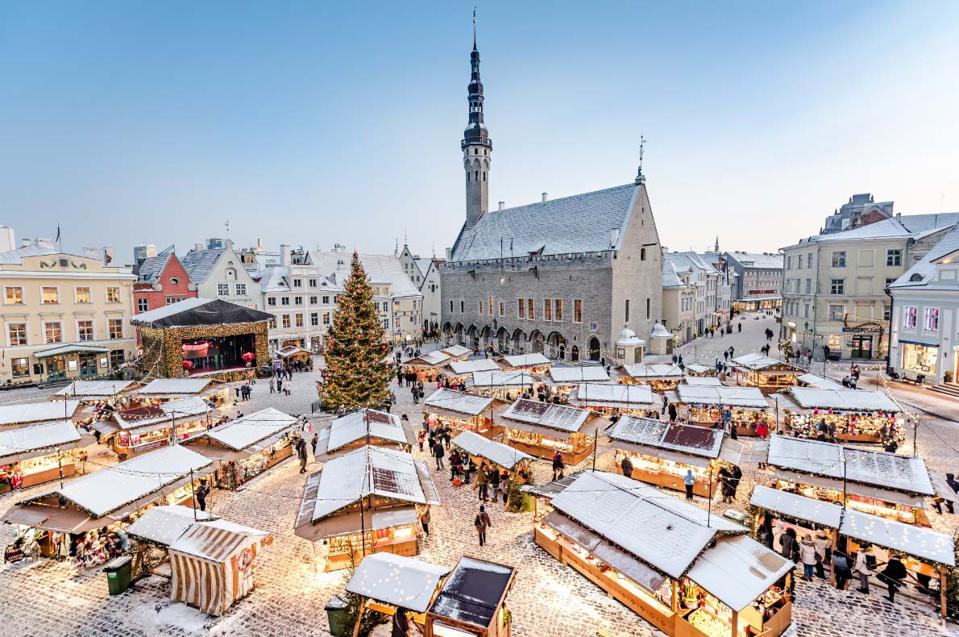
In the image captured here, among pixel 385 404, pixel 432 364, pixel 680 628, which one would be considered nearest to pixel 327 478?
pixel 680 628

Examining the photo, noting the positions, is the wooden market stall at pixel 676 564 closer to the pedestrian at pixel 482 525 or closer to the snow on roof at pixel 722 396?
the pedestrian at pixel 482 525

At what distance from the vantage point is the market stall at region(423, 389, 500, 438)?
21.6 metres

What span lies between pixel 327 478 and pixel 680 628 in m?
9.51

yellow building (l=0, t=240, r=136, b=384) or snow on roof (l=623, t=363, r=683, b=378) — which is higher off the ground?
yellow building (l=0, t=240, r=136, b=384)

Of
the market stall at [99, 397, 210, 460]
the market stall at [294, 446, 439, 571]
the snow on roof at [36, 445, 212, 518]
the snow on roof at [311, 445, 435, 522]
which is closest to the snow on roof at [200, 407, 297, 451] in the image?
the snow on roof at [36, 445, 212, 518]

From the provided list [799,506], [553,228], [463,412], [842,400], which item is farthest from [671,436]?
[553,228]

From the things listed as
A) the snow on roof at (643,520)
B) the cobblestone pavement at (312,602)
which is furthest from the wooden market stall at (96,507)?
the snow on roof at (643,520)

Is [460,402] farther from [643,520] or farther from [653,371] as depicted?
[653,371]

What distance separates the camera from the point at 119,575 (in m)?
11.4

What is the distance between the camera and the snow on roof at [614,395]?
885 inches

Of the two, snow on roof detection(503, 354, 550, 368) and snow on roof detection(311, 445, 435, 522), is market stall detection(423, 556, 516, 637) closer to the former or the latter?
snow on roof detection(311, 445, 435, 522)

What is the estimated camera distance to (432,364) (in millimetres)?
33719

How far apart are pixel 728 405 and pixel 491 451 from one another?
452 inches

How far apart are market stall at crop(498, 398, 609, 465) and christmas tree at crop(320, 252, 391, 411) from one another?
28.2ft
